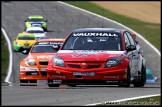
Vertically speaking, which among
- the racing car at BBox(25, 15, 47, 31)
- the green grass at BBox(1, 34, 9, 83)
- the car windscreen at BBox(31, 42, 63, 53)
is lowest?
the green grass at BBox(1, 34, 9, 83)

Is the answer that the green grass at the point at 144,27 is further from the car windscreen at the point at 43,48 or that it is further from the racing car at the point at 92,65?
the racing car at the point at 92,65

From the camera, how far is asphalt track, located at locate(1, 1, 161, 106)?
1277 centimetres

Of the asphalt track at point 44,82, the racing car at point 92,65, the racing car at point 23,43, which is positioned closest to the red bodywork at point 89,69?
the racing car at point 92,65

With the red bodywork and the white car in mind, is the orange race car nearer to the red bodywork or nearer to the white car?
the red bodywork

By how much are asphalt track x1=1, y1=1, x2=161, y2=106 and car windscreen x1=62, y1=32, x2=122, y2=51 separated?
1.03m

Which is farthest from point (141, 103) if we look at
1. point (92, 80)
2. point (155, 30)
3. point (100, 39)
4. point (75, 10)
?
point (75, 10)

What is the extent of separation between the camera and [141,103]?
11.8m

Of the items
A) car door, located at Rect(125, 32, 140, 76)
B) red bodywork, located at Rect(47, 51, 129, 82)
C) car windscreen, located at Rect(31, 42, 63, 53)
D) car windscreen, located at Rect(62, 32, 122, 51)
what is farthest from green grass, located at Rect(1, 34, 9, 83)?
red bodywork, located at Rect(47, 51, 129, 82)

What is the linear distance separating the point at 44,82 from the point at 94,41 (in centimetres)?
948

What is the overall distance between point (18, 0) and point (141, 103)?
68.2m

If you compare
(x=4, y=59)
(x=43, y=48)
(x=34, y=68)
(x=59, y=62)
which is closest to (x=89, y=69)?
(x=59, y=62)

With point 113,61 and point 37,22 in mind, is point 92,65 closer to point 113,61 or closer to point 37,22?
point 113,61

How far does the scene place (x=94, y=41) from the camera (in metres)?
18.1

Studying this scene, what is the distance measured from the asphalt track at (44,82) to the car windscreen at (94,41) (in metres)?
1.03
